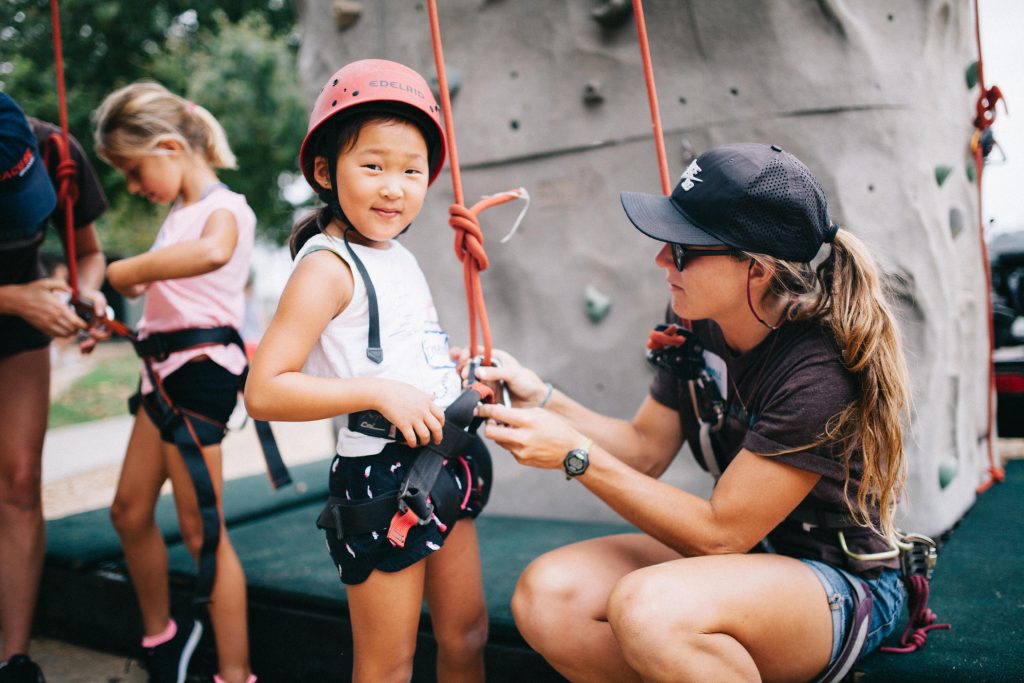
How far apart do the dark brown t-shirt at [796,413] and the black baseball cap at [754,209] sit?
191mm

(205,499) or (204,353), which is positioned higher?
(204,353)

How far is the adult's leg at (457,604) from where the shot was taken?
62.2 inches

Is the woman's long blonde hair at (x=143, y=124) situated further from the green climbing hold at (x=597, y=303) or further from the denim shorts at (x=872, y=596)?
the denim shorts at (x=872, y=596)

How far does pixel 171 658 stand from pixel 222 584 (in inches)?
15.7

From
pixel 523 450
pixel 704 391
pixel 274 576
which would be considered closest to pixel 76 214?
pixel 274 576

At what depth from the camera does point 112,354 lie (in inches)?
619

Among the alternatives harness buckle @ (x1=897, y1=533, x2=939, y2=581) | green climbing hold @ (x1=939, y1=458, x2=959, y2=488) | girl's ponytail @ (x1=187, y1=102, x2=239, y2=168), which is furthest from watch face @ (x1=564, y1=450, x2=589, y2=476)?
green climbing hold @ (x1=939, y1=458, x2=959, y2=488)

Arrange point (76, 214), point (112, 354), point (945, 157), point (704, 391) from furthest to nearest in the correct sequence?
point (112, 354)
point (945, 157)
point (76, 214)
point (704, 391)

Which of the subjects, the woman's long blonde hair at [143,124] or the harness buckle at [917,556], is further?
the woman's long blonde hair at [143,124]

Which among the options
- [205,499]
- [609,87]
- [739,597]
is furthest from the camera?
[609,87]

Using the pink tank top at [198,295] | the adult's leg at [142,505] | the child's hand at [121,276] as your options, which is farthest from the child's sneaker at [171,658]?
the child's hand at [121,276]

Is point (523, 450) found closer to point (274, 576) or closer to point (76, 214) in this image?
point (274, 576)

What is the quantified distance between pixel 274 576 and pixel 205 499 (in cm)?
49

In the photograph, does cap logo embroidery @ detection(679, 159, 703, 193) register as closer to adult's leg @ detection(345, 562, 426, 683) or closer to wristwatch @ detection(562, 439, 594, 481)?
wristwatch @ detection(562, 439, 594, 481)
